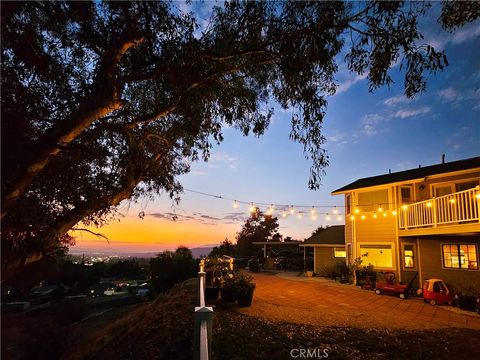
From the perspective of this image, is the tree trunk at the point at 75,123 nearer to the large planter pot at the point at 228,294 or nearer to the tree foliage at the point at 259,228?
the large planter pot at the point at 228,294

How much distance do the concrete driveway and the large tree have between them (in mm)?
5361

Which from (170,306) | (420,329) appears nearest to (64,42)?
(170,306)

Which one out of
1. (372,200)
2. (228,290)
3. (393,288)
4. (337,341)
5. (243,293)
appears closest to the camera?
(337,341)

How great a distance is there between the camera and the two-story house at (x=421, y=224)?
1220cm

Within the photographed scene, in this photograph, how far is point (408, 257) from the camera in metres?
15.7

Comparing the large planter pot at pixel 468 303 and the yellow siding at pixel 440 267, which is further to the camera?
the yellow siding at pixel 440 267

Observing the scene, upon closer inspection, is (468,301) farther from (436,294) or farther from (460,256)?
(460,256)

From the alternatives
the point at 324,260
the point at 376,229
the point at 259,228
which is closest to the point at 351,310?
the point at 376,229

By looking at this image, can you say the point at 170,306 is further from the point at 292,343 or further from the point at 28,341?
the point at 28,341

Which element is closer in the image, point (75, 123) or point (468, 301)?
point (75, 123)

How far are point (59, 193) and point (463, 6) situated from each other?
22.7ft

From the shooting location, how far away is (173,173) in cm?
878

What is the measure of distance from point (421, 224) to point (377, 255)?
4.42 m

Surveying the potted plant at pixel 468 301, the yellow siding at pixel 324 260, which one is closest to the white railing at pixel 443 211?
the potted plant at pixel 468 301
